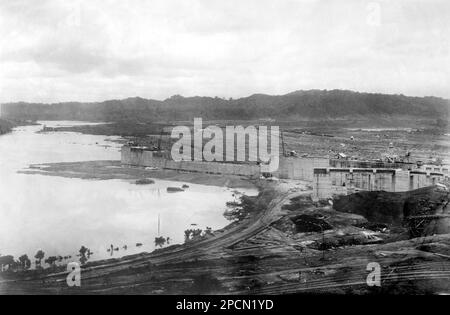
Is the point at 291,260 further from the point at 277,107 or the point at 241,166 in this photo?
the point at 277,107

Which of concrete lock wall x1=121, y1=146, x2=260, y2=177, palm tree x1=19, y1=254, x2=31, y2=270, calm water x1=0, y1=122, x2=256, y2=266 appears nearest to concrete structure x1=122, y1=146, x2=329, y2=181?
concrete lock wall x1=121, y1=146, x2=260, y2=177

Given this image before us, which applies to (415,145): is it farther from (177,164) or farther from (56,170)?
(56,170)

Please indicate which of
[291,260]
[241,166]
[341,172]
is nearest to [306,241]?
[291,260]

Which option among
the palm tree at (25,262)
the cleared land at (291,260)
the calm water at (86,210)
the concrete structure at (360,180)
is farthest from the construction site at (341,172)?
the palm tree at (25,262)

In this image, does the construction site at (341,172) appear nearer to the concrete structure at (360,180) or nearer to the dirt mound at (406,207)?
the concrete structure at (360,180)

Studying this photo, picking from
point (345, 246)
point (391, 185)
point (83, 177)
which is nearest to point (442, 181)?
point (391, 185)
